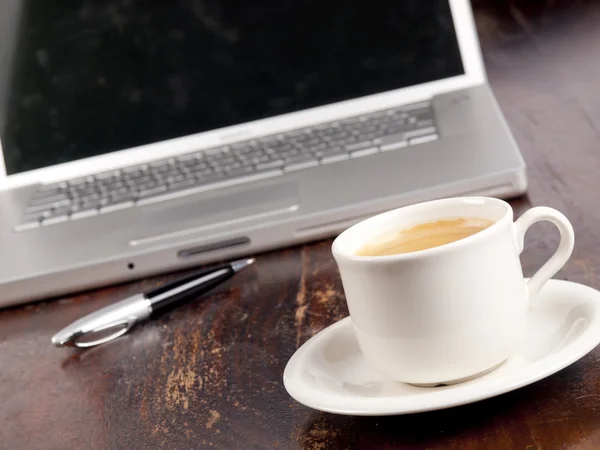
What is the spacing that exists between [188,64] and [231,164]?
159 millimetres

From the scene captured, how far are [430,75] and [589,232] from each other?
42 cm

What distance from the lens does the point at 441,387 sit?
1.61 ft

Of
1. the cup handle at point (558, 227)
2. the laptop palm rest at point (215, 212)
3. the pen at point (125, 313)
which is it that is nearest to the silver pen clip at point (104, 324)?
the pen at point (125, 313)

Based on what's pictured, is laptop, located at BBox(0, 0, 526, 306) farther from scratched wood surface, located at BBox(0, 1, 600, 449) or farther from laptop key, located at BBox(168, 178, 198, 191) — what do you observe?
scratched wood surface, located at BBox(0, 1, 600, 449)

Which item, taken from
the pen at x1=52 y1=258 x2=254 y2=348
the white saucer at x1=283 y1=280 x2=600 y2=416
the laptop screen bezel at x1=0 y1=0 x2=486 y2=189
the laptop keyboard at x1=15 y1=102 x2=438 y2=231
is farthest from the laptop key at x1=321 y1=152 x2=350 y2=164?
the white saucer at x1=283 y1=280 x2=600 y2=416

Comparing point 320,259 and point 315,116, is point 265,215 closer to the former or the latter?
point 320,259

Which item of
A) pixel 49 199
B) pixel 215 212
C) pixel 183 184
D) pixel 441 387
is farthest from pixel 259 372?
pixel 49 199

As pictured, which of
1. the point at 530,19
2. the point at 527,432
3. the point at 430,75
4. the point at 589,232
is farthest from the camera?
the point at 530,19

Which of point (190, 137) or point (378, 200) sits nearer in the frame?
point (378, 200)

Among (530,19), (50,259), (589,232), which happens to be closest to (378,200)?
(589,232)

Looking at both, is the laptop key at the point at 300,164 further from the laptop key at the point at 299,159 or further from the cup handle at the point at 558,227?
the cup handle at the point at 558,227

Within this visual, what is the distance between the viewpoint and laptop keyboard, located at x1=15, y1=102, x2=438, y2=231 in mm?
971

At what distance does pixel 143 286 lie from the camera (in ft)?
2.81

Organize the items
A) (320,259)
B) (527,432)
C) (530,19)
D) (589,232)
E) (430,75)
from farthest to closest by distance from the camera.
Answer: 1. (530,19)
2. (430,75)
3. (320,259)
4. (589,232)
5. (527,432)
